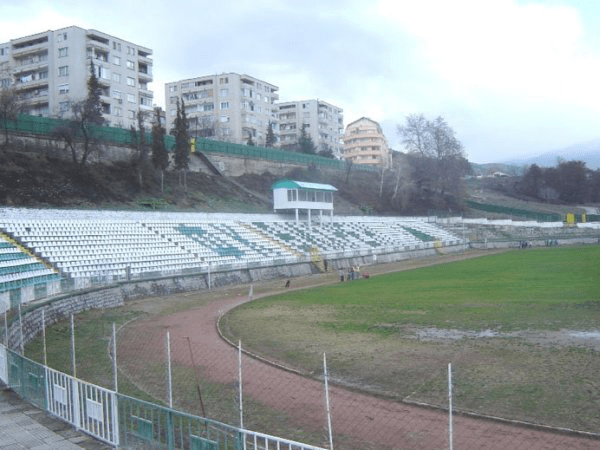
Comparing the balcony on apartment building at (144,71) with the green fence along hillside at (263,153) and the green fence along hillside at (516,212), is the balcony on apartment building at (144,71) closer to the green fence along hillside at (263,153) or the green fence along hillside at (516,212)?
the green fence along hillside at (263,153)

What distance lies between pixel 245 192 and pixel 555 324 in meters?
55.8

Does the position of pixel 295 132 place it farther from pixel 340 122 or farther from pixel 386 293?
pixel 386 293

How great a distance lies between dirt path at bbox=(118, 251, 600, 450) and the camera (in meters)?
10.0

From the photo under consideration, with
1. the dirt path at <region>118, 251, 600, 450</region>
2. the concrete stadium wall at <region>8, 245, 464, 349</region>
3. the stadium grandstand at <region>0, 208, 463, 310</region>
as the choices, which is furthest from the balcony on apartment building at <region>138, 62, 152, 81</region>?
the dirt path at <region>118, 251, 600, 450</region>

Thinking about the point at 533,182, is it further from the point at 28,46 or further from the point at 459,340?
the point at 459,340

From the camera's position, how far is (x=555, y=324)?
Result: 19656 millimetres

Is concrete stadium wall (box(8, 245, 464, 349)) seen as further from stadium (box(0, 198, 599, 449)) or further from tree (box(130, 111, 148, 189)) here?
tree (box(130, 111, 148, 189))

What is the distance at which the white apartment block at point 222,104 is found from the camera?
98.8 m

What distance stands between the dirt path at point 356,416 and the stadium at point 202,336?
1.6 inches

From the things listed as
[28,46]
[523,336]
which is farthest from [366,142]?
[523,336]

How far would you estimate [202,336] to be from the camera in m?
21.5

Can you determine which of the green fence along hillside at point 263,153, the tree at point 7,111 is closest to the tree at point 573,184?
the green fence along hillside at point 263,153

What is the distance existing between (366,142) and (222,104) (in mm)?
50738

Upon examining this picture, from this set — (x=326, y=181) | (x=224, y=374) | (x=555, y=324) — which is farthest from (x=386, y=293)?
(x=326, y=181)
